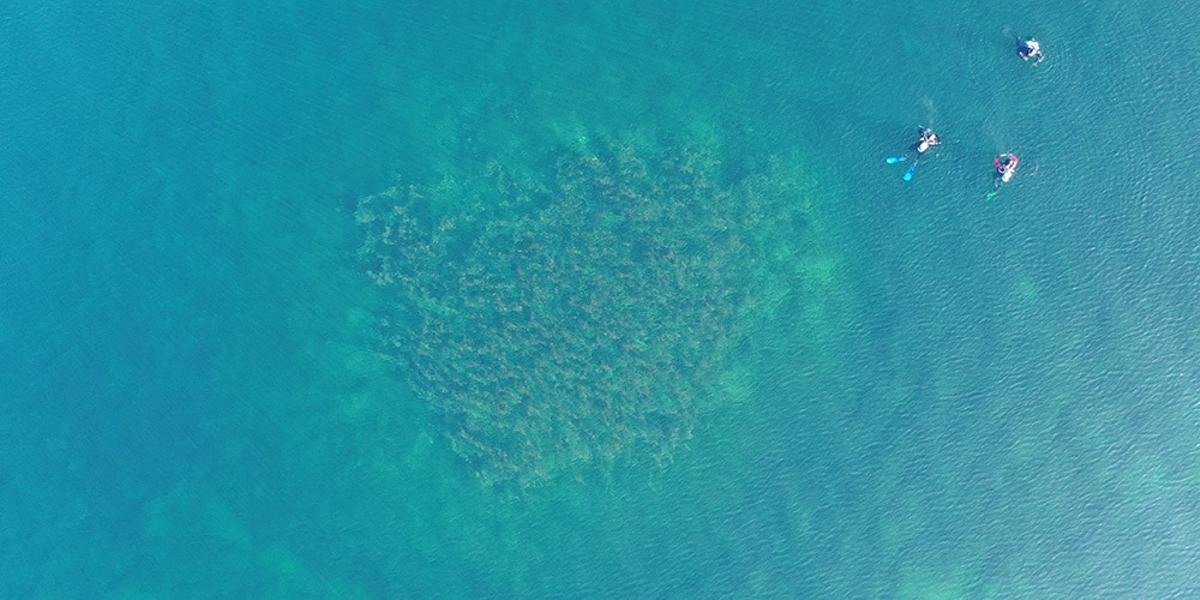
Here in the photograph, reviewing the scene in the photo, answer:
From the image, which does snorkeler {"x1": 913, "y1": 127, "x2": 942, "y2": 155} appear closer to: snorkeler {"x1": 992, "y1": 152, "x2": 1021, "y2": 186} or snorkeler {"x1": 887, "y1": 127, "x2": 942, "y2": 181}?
snorkeler {"x1": 887, "y1": 127, "x2": 942, "y2": 181}

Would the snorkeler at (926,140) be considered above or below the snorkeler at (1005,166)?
above

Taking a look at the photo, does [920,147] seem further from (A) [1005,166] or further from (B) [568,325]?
(B) [568,325]

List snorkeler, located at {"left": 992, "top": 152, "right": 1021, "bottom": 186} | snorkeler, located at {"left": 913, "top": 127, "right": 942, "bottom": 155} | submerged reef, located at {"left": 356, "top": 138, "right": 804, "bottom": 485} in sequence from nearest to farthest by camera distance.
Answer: snorkeler, located at {"left": 992, "top": 152, "right": 1021, "bottom": 186} → snorkeler, located at {"left": 913, "top": 127, "right": 942, "bottom": 155} → submerged reef, located at {"left": 356, "top": 138, "right": 804, "bottom": 485}

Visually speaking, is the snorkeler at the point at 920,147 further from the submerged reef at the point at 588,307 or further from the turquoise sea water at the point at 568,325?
the submerged reef at the point at 588,307

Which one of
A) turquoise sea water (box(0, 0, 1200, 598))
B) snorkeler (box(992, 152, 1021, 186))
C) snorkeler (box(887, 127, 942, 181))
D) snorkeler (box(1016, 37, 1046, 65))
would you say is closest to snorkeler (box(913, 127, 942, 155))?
snorkeler (box(887, 127, 942, 181))

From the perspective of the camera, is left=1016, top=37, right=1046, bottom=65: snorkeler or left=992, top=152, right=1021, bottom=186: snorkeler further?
left=1016, top=37, right=1046, bottom=65: snorkeler

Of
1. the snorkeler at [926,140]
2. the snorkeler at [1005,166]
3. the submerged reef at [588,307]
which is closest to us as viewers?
the snorkeler at [1005,166]

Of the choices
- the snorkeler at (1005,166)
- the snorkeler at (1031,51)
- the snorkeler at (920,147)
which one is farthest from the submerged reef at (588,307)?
the snorkeler at (1031,51)

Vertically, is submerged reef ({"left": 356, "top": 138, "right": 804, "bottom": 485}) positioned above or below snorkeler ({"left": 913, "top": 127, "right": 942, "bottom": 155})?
below
